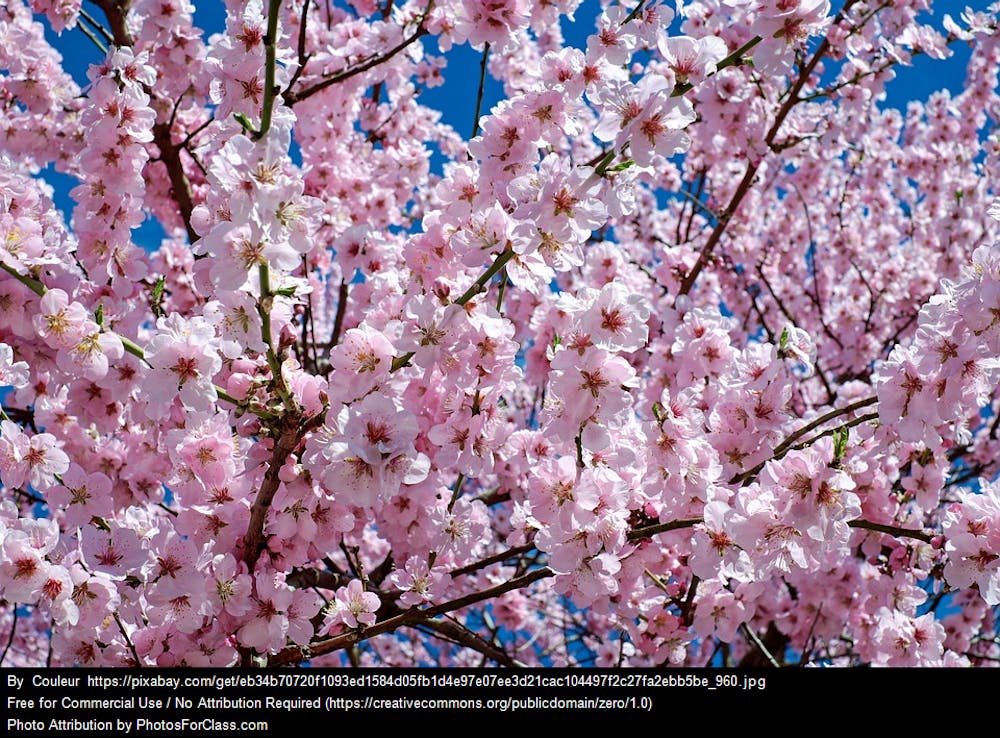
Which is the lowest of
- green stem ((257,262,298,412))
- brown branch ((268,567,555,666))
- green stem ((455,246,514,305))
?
brown branch ((268,567,555,666))

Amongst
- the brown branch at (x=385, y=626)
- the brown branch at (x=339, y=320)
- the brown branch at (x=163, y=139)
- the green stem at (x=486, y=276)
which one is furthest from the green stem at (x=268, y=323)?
the brown branch at (x=339, y=320)

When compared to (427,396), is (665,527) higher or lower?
lower

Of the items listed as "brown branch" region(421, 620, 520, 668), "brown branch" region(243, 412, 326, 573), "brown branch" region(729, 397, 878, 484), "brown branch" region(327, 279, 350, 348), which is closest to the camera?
"brown branch" region(243, 412, 326, 573)

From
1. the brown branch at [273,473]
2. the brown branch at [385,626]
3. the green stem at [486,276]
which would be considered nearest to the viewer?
the green stem at [486,276]

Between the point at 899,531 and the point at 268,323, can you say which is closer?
the point at 268,323

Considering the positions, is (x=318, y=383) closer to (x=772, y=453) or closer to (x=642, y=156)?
(x=642, y=156)

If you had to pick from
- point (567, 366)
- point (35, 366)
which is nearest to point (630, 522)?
point (567, 366)

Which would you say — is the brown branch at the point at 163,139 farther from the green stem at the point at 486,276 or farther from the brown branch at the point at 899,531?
the brown branch at the point at 899,531

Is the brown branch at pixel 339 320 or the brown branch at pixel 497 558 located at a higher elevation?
the brown branch at pixel 339 320

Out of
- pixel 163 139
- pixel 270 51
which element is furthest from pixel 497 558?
pixel 163 139

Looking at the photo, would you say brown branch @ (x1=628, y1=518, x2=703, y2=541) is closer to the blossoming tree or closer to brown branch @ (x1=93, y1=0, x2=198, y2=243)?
the blossoming tree

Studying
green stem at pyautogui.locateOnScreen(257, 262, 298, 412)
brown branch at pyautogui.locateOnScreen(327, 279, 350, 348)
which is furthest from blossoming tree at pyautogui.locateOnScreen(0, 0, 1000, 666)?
brown branch at pyautogui.locateOnScreen(327, 279, 350, 348)

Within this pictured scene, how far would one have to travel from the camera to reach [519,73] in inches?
218

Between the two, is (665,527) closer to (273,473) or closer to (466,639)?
(273,473)
